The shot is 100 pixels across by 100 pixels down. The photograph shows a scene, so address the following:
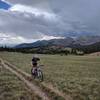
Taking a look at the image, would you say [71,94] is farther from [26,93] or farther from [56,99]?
[26,93]

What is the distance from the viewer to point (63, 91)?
1997 centimetres

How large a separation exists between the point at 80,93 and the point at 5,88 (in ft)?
19.7

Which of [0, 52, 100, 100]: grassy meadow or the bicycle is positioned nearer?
[0, 52, 100, 100]: grassy meadow

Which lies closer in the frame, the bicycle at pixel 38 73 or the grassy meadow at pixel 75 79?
the grassy meadow at pixel 75 79

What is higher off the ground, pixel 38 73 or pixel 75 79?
pixel 38 73

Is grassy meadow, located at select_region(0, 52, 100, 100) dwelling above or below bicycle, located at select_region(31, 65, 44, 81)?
below

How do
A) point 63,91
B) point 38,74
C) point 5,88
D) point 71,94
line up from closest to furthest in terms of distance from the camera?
point 71,94
point 63,91
point 5,88
point 38,74

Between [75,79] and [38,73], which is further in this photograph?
[75,79]

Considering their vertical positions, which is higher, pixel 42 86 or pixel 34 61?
pixel 34 61

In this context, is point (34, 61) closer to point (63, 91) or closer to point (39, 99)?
point (63, 91)

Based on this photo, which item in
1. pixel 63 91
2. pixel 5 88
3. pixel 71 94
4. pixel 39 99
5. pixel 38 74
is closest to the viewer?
pixel 39 99

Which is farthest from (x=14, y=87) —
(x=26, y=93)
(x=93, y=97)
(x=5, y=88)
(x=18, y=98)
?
(x=93, y=97)

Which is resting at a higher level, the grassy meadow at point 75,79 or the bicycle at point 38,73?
the bicycle at point 38,73

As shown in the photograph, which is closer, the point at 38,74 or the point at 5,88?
the point at 5,88
